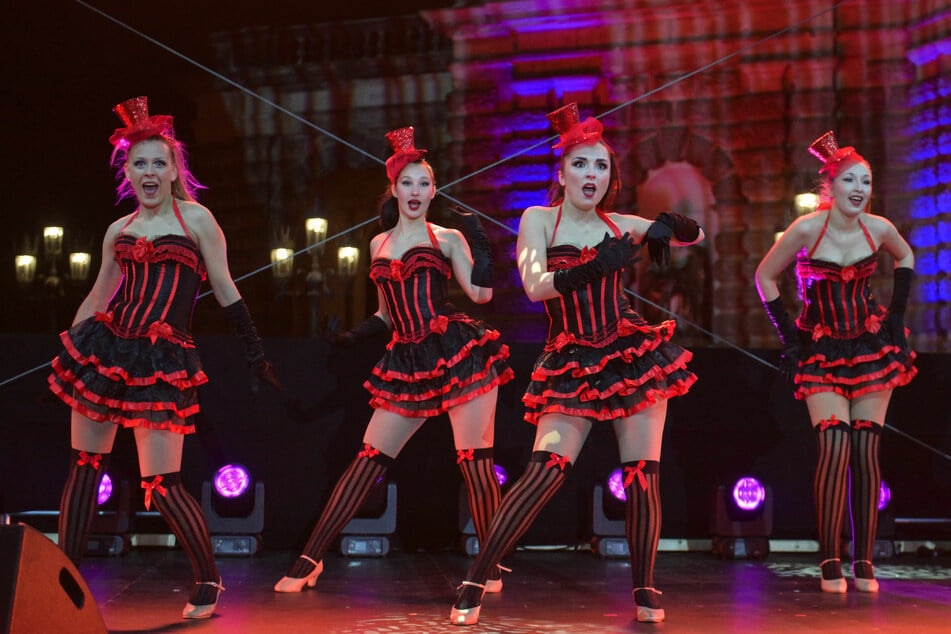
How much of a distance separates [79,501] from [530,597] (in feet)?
5.75

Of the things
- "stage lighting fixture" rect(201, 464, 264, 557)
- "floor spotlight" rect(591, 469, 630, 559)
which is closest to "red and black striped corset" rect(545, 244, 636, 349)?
"floor spotlight" rect(591, 469, 630, 559)

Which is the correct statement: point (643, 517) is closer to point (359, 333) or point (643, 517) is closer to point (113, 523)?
point (359, 333)

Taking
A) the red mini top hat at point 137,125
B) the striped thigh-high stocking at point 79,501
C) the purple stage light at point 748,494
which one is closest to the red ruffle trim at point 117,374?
the striped thigh-high stocking at point 79,501

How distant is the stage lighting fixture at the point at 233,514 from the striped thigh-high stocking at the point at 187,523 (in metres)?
1.79

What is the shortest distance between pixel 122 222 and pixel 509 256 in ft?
21.2

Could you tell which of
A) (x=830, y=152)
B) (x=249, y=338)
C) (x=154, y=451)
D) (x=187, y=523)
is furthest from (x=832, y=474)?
(x=154, y=451)

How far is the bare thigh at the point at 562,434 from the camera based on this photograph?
350 centimetres

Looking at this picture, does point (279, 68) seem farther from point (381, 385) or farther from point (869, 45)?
point (869, 45)

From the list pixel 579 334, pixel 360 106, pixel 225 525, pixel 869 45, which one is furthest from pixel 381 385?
pixel 869 45

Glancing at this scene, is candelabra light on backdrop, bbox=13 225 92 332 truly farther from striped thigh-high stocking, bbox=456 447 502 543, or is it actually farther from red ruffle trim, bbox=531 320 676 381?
red ruffle trim, bbox=531 320 676 381

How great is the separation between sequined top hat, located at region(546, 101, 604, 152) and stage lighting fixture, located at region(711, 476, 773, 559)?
258 cm

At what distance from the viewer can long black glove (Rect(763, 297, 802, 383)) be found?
4523 millimetres

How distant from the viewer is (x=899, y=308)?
459 cm

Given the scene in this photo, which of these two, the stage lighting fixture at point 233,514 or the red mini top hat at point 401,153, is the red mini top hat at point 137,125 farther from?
the stage lighting fixture at point 233,514
